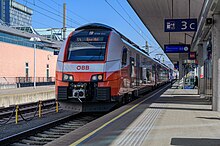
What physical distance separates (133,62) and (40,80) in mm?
33529

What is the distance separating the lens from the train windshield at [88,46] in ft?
42.9

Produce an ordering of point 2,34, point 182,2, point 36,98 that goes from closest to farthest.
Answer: point 182,2, point 36,98, point 2,34

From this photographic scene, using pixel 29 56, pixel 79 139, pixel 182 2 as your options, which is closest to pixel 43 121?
pixel 79 139

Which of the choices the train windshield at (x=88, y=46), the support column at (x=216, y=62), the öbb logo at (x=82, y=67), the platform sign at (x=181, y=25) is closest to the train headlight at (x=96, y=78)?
the öbb logo at (x=82, y=67)

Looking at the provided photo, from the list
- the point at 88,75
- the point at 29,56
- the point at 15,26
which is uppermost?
the point at 15,26

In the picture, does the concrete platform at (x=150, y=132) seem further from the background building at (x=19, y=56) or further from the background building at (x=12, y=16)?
the background building at (x=12, y=16)

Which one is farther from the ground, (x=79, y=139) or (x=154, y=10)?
(x=154, y=10)

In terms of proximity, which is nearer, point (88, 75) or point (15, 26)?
point (88, 75)

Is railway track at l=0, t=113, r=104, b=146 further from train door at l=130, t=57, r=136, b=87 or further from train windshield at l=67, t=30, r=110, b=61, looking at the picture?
train door at l=130, t=57, r=136, b=87

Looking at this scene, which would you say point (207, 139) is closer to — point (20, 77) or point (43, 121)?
point (43, 121)

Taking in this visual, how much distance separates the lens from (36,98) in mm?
25938

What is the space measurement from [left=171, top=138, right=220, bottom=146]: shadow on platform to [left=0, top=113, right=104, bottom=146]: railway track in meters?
3.83

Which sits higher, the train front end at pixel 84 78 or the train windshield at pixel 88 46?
the train windshield at pixel 88 46

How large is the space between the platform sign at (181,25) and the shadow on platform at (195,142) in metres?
10.4
